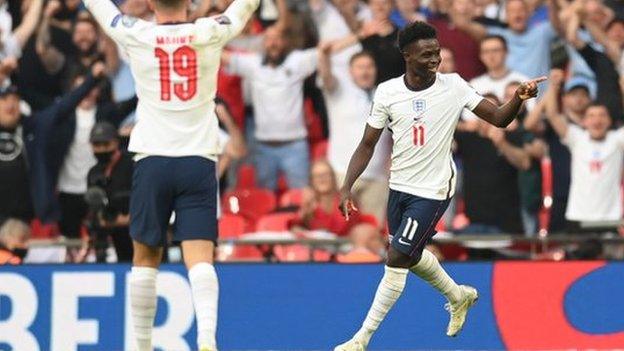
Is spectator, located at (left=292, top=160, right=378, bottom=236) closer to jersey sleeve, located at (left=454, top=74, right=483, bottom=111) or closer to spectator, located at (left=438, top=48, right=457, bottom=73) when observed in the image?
spectator, located at (left=438, top=48, right=457, bottom=73)

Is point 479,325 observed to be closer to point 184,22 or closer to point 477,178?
point 477,178

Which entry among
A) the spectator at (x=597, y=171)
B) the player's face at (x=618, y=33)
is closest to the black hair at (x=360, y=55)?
the spectator at (x=597, y=171)

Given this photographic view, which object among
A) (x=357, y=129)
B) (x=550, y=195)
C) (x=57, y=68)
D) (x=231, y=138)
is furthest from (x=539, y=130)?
(x=57, y=68)

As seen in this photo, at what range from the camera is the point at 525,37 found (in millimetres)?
16969

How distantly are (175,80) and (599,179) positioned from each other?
6.70 metres

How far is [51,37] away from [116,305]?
514 centimetres

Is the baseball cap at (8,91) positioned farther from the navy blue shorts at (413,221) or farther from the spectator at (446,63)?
the navy blue shorts at (413,221)

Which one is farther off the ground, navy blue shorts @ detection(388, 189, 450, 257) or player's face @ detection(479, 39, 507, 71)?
player's face @ detection(479, 39, 507, 71)

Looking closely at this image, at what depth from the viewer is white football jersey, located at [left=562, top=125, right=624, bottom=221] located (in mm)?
15773

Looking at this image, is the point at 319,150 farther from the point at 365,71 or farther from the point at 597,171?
the point at 597,171

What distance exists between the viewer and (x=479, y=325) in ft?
43.7

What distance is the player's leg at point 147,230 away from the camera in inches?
396

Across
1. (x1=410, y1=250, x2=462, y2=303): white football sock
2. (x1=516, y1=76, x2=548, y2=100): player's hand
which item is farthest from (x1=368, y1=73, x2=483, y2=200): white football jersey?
(x1=516, y1=76, x2=548, y2=100): player's hand

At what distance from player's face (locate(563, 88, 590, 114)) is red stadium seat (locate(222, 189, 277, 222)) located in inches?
119
